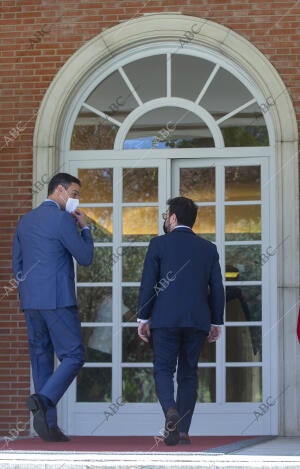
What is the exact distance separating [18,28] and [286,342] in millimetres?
3480

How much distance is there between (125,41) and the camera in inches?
448

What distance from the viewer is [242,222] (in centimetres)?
1126

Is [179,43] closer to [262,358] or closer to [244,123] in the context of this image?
[244,123]

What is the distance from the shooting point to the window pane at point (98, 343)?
1133 centimetres

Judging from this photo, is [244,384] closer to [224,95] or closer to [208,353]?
[208,353]

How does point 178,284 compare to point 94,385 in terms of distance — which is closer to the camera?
point 178,284

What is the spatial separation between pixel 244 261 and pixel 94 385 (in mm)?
1616

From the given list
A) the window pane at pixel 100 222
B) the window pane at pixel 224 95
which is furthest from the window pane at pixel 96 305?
the window pane at pixel 224 95

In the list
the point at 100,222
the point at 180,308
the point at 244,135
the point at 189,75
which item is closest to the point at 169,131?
the point at 189,75

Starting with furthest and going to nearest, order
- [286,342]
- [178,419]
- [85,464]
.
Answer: [286,342] → [178,419] → [85,464]

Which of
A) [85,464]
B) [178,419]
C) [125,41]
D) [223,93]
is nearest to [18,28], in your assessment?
[125,41]

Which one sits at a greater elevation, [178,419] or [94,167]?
[94,167]

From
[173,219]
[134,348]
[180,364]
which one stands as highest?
[173,219]

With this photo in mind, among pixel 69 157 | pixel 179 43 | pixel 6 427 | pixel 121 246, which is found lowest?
pixel 6 427
